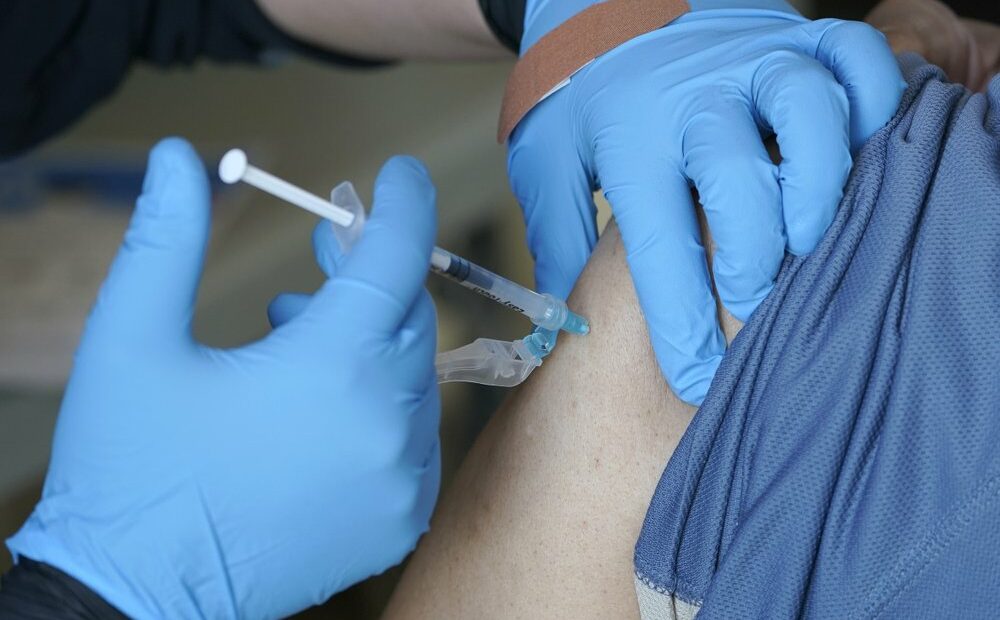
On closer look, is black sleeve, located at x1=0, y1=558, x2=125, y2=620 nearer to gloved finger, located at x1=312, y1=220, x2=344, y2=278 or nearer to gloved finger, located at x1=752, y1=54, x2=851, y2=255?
gloved finger, located at x1=312, y1=220, x2=344, y2=278

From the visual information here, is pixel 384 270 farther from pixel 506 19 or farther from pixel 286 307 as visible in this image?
pixel 506 19

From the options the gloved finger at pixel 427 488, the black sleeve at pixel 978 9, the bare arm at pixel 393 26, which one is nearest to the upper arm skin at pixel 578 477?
the gloved finger at pixel 427 488

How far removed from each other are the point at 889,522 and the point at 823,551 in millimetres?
60

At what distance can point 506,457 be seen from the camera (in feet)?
3.53

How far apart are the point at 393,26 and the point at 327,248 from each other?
0.73m

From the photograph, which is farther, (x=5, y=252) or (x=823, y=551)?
(x=5, y=252)

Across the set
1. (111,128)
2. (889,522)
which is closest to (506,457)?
(889,522)

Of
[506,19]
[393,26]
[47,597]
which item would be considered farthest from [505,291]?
[393,26]

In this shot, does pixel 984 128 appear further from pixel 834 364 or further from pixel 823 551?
pixel 823 551

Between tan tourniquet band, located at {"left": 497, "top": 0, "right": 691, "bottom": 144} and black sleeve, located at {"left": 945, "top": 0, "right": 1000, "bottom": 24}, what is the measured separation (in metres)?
1.63

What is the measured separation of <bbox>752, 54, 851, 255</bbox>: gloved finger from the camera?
2.96ft

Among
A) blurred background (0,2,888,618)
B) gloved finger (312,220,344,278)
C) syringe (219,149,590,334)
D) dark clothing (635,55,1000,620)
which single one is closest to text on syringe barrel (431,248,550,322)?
syringe (219,149,590,334)

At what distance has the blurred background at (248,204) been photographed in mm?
2115

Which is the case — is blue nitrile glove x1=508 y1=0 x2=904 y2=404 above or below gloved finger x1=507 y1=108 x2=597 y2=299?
above
